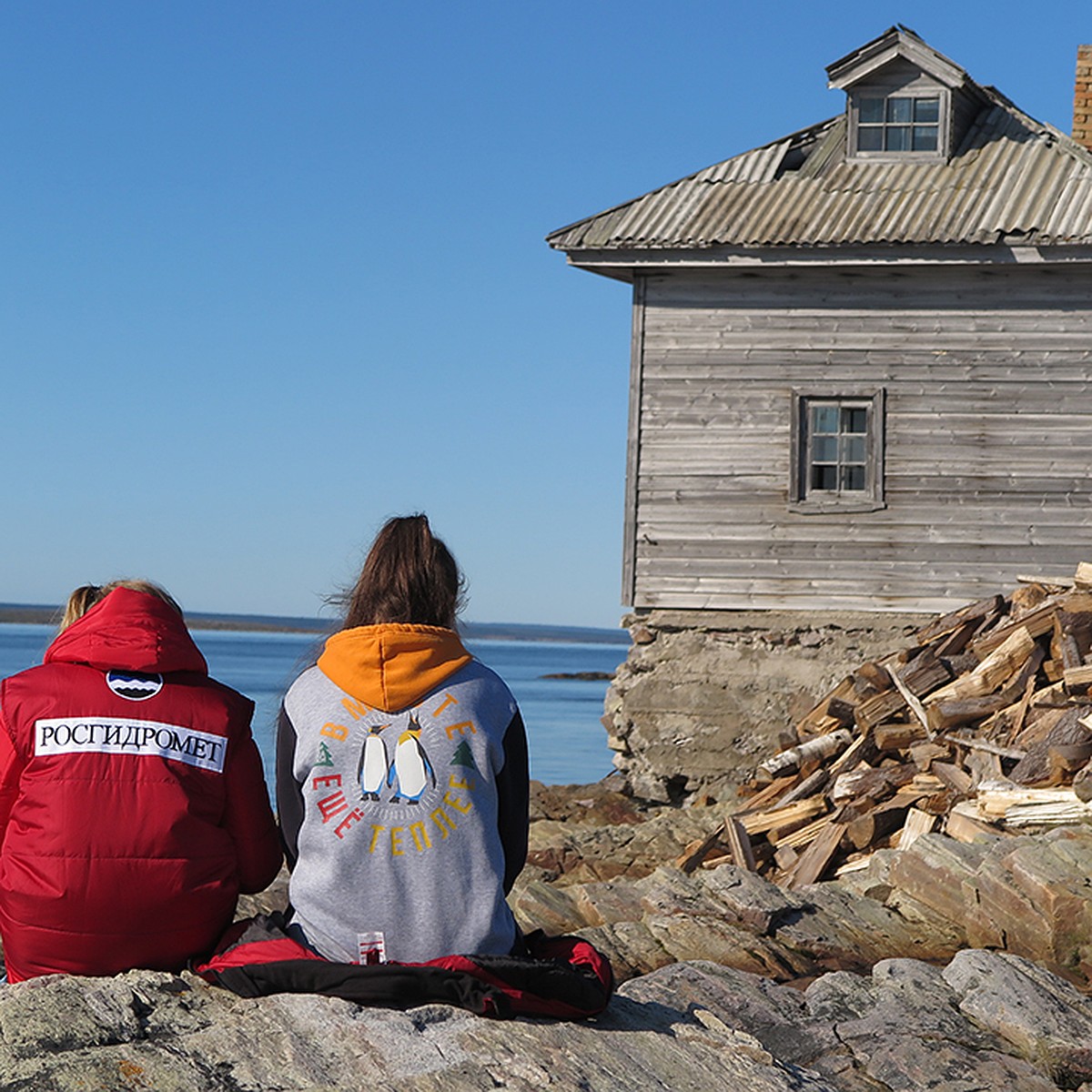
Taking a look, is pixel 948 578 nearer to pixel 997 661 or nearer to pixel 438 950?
pixel 997 661

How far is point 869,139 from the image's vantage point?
14500mm

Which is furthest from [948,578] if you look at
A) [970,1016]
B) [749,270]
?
[970,1016]

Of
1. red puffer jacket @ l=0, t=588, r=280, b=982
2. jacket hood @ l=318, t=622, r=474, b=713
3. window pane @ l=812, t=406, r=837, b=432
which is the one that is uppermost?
window pane @ l=812, t=406, r=837, b=432

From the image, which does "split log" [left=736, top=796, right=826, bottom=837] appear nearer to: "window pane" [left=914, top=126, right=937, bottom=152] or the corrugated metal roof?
the corrugated metal roof

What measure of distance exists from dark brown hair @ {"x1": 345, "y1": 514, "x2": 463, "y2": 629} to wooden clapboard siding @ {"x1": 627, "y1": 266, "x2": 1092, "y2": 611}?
32.6ft

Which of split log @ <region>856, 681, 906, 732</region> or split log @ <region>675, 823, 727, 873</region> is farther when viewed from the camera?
split log @ <region>856, 681, 906, 732</region>

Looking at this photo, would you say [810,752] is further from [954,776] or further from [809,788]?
[954,776]

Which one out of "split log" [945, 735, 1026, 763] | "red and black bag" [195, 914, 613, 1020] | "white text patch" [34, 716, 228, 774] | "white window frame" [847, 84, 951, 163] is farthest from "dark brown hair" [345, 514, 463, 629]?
"white window frame" [847, 84, 951, 163]

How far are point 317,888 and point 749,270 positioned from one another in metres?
10.8

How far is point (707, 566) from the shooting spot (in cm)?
1392

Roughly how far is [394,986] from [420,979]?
2.7 inches

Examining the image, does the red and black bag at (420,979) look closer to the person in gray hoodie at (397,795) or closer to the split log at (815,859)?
the person in gray hoodie at (397,795)

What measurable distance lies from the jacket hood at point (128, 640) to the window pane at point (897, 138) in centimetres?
1196

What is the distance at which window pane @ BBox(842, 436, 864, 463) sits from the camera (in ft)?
45.4
